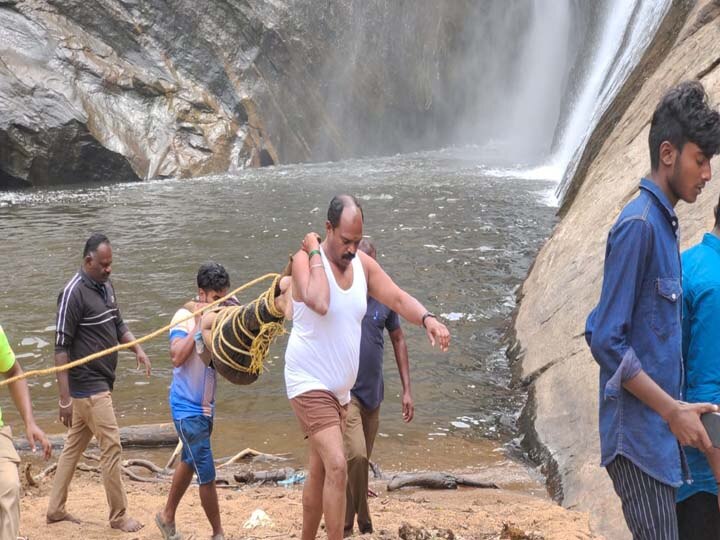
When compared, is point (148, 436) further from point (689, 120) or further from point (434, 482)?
point (689, 120)

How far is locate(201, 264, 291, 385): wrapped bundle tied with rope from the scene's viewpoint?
4574 mm

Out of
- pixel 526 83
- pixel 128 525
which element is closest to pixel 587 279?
pixel 128 525

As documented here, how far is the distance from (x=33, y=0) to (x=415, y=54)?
17088mm

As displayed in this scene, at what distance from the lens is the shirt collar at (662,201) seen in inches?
116

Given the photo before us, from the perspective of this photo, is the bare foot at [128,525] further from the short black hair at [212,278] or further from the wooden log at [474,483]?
the wooden log at [474,483]

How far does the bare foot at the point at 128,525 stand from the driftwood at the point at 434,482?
1913mm

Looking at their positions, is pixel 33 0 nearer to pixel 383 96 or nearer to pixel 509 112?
pixel 383 96

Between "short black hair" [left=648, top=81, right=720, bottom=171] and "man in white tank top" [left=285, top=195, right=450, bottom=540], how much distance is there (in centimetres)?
144

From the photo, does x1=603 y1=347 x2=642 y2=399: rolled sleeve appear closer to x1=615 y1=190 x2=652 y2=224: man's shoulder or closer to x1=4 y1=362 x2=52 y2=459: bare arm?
x1=615 y1=190 x2=652 y2=224: man's shoulder

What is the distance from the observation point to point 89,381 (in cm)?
551

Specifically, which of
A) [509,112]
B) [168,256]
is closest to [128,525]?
[168,256]

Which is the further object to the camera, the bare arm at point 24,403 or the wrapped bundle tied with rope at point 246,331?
the wrapped bundle tied with rope at point 246,331

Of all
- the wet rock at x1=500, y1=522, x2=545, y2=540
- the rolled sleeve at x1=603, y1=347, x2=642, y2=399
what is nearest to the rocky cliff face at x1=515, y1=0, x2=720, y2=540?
the wet rock at x1=500, y1=522, x2=545, y2=540

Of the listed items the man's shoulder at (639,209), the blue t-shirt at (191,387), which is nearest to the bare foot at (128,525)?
the blue t-shirt at (191,387)
